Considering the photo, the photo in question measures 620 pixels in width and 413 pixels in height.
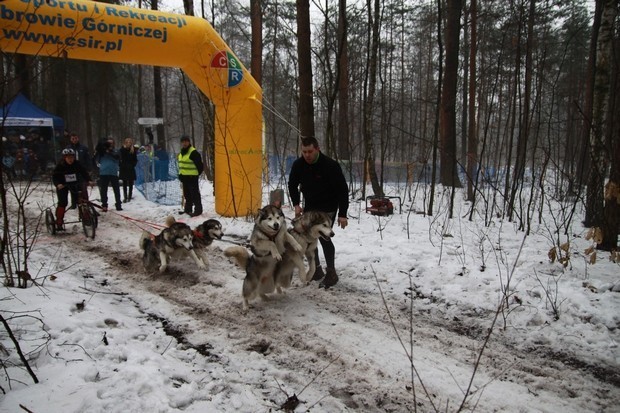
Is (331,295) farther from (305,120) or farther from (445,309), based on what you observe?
(305,120)

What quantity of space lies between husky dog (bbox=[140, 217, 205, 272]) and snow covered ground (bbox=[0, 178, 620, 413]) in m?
0.21

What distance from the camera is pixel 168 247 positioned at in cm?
548

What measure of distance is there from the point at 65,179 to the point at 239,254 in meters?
5.56

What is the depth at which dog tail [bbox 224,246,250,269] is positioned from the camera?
4205mm

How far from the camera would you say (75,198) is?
8547mm

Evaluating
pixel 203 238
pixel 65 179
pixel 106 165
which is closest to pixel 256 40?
pixel 106 165

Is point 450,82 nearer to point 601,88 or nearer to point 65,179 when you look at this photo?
point 601,88

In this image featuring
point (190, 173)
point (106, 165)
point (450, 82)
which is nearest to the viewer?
point (190, 173)

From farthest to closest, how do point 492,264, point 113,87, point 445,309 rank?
point 113,87 → point 492,264 → point 445,309

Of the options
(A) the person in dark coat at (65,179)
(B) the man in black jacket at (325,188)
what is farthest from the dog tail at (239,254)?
(A) the person in dark coat at (65,179)

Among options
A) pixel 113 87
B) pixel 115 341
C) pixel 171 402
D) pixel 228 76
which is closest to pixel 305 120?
pixel 228 76

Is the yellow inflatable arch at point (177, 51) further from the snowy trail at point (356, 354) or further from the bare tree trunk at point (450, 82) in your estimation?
the bare tree trunk at point (450, 82)

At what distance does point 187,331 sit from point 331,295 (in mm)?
1727

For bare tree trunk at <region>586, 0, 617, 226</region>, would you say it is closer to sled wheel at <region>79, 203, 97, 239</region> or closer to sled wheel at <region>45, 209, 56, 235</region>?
sled wheel at <region>79, 203, 97, 239</region>
